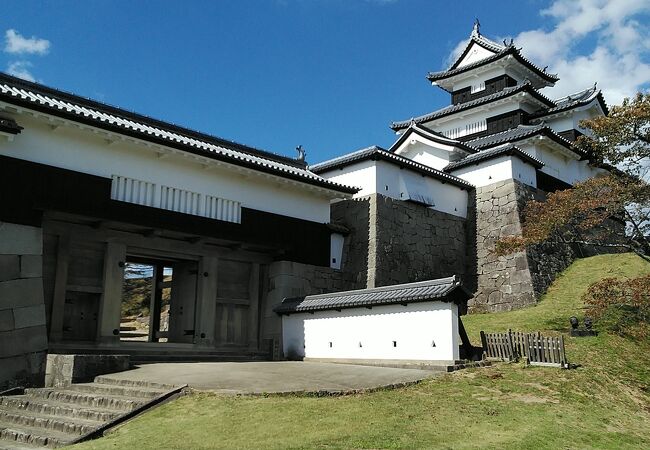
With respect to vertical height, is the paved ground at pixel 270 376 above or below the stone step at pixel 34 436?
above

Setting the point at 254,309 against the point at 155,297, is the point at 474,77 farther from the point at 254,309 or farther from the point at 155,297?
the point at 155,297

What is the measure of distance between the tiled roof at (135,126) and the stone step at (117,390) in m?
6.17

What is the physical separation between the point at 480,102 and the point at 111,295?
870 inches

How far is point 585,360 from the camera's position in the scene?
40.2 ft

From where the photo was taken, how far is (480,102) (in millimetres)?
29203

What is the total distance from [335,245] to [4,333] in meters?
10.6

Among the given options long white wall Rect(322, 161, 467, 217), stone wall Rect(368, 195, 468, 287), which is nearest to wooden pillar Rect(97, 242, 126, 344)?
stone wall Rect(368, 195, 468, 287)

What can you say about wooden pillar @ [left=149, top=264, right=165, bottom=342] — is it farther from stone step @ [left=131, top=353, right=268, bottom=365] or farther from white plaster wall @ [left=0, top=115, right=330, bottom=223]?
white plaster wall @ [left=0, top=115, right=330, bottom=223]

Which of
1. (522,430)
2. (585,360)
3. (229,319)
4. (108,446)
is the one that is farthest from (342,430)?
(229,319)

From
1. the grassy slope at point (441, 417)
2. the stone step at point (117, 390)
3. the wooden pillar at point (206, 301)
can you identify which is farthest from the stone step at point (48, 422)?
the wooden pillar at point (206, 301)

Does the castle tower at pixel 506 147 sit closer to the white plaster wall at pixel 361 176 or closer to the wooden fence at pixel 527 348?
the white plaster wall at pixel 361 176

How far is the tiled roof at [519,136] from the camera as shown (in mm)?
25062

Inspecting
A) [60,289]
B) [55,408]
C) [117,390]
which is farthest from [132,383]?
[60,289]

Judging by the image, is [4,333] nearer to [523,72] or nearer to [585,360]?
[585,360]
